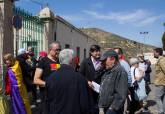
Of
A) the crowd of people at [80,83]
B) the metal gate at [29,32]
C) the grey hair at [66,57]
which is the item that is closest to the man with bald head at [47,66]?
the crowd of people at [80,83]

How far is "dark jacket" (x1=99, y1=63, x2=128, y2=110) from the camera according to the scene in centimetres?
542

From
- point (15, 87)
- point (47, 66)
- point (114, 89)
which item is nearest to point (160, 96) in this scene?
point (15, 87)

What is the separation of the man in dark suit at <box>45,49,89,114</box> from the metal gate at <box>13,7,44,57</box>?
644 centimetres

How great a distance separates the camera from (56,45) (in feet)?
20.9

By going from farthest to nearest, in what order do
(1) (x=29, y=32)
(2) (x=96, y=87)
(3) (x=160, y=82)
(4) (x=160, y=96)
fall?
(1) (x=29, y=32) → (4) (x=160, y=96) → (3) (x=160, y=82) → (2) (x=96, y=87)

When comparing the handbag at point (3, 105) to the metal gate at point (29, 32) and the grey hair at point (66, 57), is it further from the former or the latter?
the metal gate at point (29, 32)

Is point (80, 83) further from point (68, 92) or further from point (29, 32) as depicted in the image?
point (29, 32)

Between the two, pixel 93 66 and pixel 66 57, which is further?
pixel 93 66

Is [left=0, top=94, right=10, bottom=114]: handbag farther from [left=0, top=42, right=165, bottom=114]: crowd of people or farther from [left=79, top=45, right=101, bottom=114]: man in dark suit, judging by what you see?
[left=79, top=45, right=101, bottom=114]: man in dark suit

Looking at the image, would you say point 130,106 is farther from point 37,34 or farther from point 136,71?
point 37,34

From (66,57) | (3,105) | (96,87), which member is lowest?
(3,105)

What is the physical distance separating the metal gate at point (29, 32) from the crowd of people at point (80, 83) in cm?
76

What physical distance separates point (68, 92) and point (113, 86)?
1.38m

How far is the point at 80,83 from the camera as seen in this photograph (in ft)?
14.1
